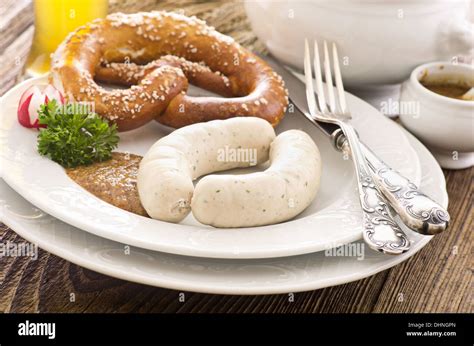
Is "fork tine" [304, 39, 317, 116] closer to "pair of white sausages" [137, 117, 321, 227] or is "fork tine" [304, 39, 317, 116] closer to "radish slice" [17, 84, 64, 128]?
"pair of white sausages" [137, 117, 321, 227]

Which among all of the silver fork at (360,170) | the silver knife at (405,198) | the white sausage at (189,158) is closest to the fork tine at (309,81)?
the silver fork at (360,170)

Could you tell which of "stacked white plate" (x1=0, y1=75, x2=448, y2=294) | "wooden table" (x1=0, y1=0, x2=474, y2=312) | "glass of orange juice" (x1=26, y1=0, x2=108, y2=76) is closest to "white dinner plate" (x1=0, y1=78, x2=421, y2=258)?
"stacked white plate" (x1=0, y1=75, x2=448, y2=294)

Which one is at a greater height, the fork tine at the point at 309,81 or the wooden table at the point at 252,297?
the fork tine at the point at 309,81

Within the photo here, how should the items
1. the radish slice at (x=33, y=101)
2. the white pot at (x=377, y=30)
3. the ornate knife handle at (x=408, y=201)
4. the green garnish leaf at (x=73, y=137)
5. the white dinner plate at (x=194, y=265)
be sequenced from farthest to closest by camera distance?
the white pot at (x=377, y=30) < the radish slice at (x=33, y=101) < the green garnish leaf at (x=73, y=137) < the ornate knife handle at (x=408, y=201) < the white dinner plate at (x=194, y=265)

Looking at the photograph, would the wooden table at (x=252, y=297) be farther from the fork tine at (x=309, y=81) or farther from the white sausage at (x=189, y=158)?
the fork tine at (x=309, y=81)

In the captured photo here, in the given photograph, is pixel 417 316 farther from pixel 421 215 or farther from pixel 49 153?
pixel 49 153

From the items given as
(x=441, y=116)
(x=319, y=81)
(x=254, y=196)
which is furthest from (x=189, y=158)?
(x=441, y=116)

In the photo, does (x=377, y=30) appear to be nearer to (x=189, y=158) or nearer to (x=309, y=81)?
(x=309, y=81)
